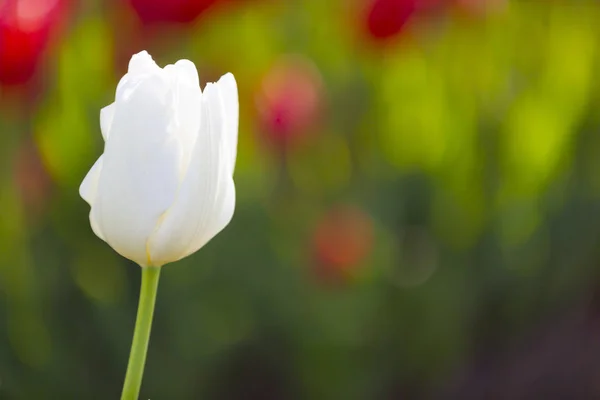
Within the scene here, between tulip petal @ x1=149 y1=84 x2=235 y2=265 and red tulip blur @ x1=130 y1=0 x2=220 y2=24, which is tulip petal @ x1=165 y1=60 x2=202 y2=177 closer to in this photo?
tulip petal @ x1=149 y1=84 x2=235 y2=265

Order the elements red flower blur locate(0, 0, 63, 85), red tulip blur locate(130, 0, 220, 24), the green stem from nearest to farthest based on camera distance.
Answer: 1. the green stem
2. red flower blur locate(0, 0, 63, 85)
3. red tulip blur locate(130, 0, 220, 24)

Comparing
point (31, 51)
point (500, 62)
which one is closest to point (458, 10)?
point (500, 62)

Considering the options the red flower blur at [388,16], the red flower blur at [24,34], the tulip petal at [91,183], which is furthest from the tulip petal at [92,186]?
the red flower blur at [388,16]

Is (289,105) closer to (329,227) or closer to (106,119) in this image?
(329,227)

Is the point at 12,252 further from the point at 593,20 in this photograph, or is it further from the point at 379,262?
the point at 593,20

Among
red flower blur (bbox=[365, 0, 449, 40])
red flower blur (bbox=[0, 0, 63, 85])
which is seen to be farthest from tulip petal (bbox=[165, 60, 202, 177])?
red flower blur (bbox=[365, 0, 449, 40])

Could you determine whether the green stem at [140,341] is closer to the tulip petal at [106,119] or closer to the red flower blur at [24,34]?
the tulip petal at [106,119]
